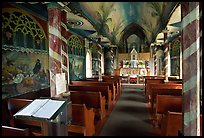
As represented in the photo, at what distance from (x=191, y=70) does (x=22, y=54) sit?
496cm

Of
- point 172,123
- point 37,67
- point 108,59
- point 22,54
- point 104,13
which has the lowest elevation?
point 172,123

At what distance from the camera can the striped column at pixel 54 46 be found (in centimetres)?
398

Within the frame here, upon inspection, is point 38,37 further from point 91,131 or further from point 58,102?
point 58,102

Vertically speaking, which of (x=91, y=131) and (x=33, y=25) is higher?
(x=33, y=25)

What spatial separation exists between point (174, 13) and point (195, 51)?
4684 mm

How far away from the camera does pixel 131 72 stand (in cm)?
1666

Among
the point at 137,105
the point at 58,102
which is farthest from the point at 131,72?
the point at 58,102

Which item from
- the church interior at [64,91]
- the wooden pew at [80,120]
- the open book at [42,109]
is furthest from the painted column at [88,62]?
the open book at [42,109]

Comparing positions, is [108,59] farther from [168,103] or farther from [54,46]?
[54,46]

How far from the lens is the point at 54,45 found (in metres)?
4.00

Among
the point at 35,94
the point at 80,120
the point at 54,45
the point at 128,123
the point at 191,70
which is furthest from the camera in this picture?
the point at 35,94

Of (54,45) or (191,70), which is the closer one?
(191,70)

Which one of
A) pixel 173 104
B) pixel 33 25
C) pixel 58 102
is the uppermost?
pixel 33 25

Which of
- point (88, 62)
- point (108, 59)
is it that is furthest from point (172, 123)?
point (108, 59)
